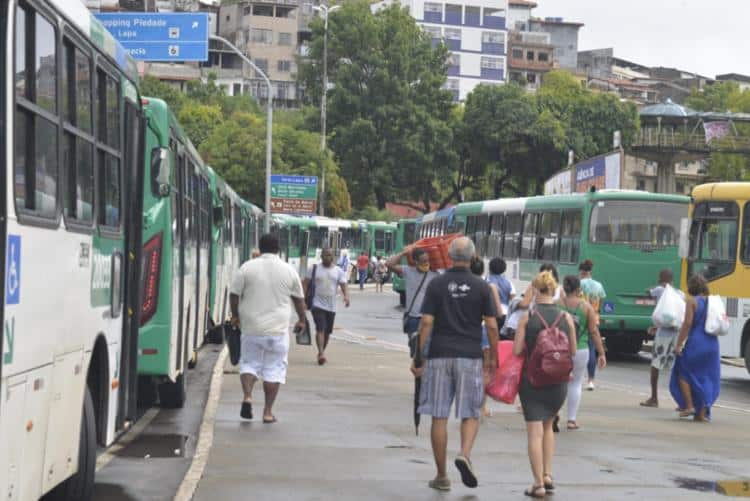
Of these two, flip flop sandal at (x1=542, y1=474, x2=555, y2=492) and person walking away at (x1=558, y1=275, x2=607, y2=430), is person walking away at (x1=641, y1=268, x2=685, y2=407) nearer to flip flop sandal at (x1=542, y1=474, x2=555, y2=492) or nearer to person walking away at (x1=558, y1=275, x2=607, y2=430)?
person walking away at (x1=558, y1=275, x2=607, y2=430)

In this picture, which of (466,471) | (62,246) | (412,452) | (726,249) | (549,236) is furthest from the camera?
(549,236)

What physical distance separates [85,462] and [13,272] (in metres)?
2.91

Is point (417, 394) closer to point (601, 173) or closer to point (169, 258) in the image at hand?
point (169, 258)

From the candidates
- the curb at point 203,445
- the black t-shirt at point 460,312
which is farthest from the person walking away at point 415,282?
the black t-shirt at point 460,312

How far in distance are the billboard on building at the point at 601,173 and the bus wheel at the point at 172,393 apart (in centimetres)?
2841

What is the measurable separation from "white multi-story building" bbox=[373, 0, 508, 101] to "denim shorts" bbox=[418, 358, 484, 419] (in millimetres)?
131673

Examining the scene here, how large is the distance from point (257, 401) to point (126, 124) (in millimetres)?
6453

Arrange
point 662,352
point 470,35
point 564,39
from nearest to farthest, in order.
A: point 662,352
point 470,35
point 564,39

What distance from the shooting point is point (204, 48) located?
3775 cm

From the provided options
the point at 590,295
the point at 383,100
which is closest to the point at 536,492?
the point at 590,295

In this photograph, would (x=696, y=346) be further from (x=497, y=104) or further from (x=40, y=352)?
(x=497, y=104)

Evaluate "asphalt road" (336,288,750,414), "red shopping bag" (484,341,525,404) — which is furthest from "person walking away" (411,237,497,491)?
"asphalt road" (336,288,750,414)

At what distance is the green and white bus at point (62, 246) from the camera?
6887 mm

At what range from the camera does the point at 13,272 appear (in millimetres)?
6746
